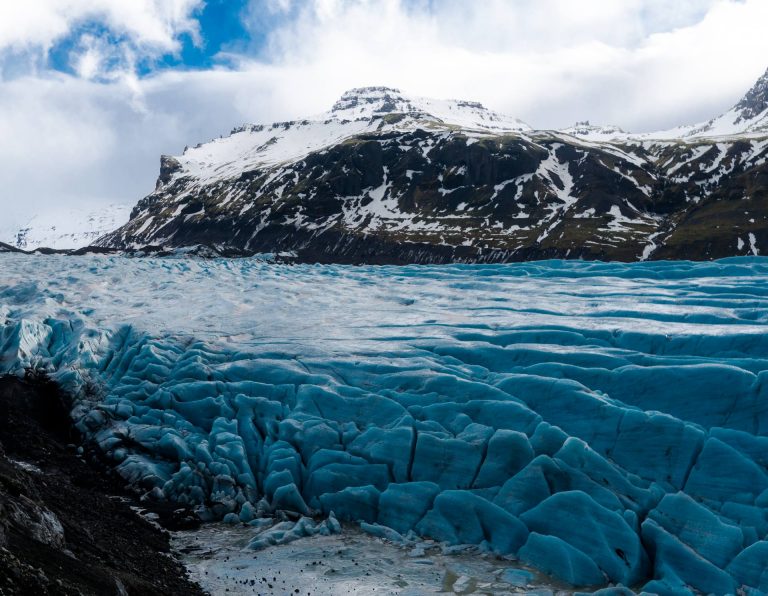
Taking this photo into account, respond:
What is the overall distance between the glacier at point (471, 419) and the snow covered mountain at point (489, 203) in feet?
297

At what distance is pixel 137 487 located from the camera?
17203mm

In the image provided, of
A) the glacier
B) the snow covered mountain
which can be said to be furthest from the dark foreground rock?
the snow covered mountain

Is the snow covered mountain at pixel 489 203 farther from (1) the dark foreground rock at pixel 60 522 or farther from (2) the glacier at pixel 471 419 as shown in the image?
(1) the dark foreground rock at pixel 60 522

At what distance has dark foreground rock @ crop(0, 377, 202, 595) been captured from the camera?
26.9 feet

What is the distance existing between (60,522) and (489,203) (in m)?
141

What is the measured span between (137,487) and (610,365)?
14.9 metres

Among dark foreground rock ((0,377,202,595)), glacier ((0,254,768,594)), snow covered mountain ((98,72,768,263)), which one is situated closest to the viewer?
dark foreground rock ((0,377,202,595))

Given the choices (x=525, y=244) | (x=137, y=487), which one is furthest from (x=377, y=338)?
(x=525, y=244)

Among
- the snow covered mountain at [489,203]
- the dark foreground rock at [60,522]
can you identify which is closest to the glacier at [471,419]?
the dark foreground rock at [60,522]

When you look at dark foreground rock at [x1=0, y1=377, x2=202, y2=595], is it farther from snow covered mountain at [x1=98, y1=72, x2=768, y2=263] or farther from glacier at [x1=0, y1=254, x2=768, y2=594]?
snow covered mountain at [x1=98, y1=72, x2=768, y2=263]

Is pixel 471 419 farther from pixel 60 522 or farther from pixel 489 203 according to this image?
pixel 489 203

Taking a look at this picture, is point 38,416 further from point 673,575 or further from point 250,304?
point 673,575

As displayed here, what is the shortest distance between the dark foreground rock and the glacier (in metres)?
1.07

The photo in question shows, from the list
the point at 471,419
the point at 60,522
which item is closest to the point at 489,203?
the point at 471,419
